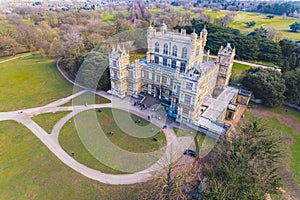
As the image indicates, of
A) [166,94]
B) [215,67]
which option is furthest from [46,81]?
[215,67]

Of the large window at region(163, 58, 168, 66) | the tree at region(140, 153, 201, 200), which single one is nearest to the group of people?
the large window at region(163, 58, 168, 66)

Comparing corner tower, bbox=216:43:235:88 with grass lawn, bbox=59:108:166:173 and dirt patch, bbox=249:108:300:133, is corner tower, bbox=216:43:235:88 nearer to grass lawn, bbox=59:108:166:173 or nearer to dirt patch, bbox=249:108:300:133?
dirt patch, bbox=249:108:300:133

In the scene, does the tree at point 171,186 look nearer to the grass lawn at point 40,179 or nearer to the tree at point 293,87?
the grass lawn at point 40,179

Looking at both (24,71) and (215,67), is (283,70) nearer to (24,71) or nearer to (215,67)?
(215,67)

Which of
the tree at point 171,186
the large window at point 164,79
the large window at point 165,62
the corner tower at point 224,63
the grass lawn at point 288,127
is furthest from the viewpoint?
the large window at point 165,62

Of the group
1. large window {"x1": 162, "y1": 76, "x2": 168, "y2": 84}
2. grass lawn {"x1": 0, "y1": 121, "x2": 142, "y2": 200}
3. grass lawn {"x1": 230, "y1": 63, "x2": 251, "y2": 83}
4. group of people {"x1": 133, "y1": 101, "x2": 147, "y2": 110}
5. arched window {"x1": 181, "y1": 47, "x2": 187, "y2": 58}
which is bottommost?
grass lawn {"x1": 0, "y1": 121, "x2": 142, "y2": 200}

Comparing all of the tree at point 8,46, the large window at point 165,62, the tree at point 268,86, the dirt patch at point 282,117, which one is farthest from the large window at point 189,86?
the tree at point 8,46
